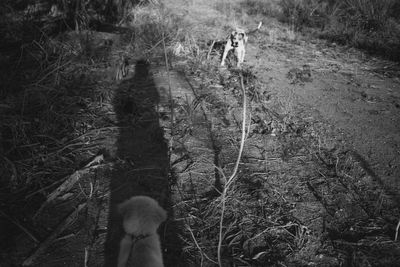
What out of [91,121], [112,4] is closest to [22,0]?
[112,4]

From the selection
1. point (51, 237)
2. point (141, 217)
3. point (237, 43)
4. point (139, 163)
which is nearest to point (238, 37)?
point (237, 43)

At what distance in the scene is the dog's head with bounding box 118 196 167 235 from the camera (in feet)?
6.18

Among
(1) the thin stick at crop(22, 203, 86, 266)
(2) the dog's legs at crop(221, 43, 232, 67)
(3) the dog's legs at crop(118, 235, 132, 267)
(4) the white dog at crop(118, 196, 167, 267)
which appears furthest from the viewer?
(2) the dog's legs at crop(221, 43, 232, 67)

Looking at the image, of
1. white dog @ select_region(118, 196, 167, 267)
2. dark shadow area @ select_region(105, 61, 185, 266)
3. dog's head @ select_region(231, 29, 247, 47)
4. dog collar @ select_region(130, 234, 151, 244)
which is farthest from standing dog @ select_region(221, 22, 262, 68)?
dog collar @ select_region(130, 234, 151, 244)

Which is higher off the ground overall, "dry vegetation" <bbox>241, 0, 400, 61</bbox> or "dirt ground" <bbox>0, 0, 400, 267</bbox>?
"dry vegetation" <bbox>241, 0, 400, 61</bbox>

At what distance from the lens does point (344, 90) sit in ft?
15.5

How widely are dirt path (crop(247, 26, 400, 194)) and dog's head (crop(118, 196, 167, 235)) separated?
222cm

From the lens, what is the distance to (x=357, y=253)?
2.31m

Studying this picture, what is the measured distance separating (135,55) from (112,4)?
179 cm

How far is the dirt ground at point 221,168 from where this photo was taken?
2.33m

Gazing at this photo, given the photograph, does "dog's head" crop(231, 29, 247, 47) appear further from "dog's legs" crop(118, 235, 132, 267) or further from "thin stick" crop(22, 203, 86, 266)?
"dog's legs" crop(118, 235, 132, 267)

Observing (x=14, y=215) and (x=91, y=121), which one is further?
(x=91, y=121)

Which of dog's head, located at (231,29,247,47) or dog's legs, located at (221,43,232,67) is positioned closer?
dog's head, located at (231,29,247,47)

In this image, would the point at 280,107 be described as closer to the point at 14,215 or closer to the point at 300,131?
the point at 300,131
